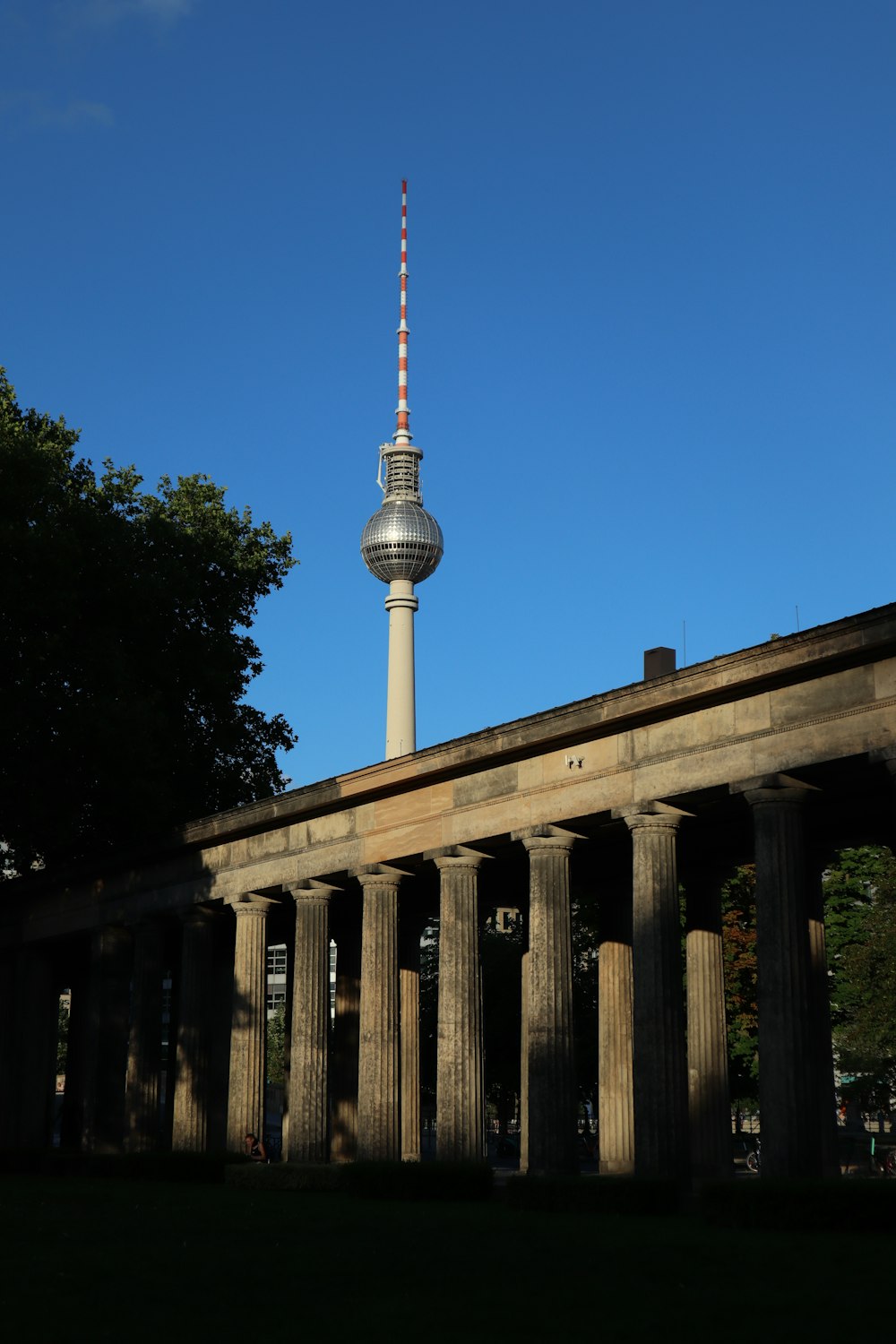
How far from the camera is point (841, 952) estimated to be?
74625mm

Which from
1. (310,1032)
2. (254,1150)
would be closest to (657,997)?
(310,1032)

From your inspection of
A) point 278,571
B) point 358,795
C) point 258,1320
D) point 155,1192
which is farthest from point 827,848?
point 278,571

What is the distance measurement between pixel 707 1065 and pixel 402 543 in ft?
500

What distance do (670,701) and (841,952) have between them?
4153 centimetres

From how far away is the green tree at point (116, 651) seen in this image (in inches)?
2304

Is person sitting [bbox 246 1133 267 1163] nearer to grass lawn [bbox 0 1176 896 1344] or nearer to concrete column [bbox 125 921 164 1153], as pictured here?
concrete column [bbox 125 921 164 1153]

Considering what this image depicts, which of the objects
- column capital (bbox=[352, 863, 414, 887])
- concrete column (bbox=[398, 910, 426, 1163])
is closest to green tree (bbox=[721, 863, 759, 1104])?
concrete column (bbox=[398, 910, 426, 1163])

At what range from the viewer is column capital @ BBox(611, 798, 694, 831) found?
38156mm

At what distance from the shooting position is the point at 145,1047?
58.5 m

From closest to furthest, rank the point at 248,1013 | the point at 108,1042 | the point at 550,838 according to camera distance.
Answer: the point at 550,838, the point at 248,1013, the point at 108,1042

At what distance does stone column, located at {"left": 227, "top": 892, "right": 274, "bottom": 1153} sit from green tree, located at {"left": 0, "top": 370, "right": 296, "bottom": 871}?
33.8ft

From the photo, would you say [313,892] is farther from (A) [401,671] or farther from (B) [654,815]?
(A) [401,671]

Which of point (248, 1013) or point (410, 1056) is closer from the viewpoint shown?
point (410, 1056)

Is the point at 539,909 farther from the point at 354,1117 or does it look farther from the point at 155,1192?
the point at 354,1117
